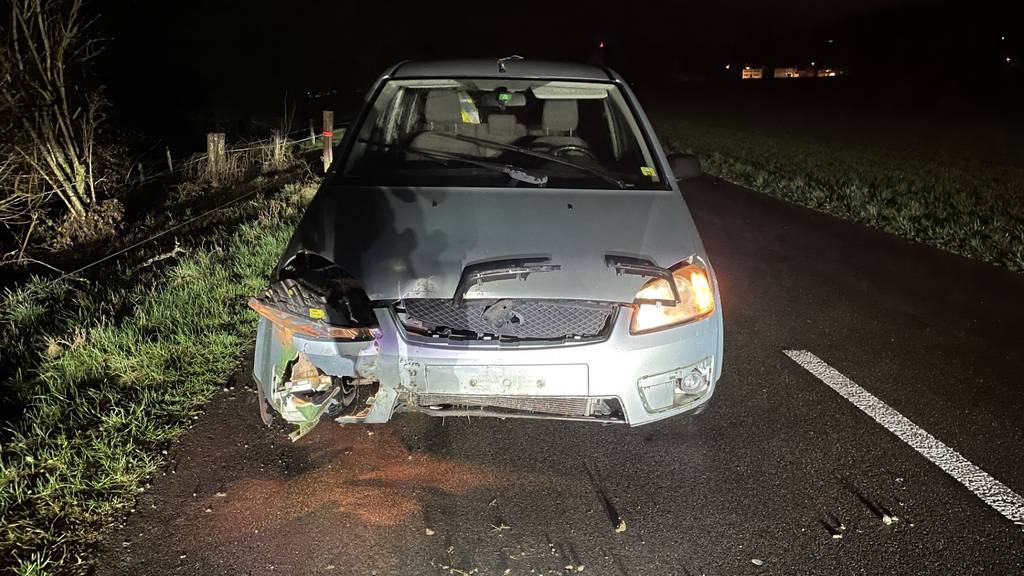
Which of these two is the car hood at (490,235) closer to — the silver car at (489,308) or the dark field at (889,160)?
the silver car at (489,308)

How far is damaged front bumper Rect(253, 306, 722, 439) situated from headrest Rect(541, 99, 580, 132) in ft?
6.37

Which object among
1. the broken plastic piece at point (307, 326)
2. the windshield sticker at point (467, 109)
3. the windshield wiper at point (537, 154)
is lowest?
the broken plastic piece at point (307, 326)

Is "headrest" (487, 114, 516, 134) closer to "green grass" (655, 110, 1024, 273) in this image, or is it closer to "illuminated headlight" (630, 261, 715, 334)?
"illuminated headlight" (630, 261, 715, 334)

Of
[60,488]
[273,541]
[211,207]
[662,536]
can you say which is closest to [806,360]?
[662,536]

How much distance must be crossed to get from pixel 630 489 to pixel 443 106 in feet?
8.42

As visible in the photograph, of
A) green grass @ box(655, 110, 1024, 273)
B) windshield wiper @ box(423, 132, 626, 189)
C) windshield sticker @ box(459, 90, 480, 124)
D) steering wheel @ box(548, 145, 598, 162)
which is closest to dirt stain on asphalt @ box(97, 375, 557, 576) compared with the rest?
windshield wiper @ box(423, 132, 626, 189)

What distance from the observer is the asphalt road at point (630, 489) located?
2398mm

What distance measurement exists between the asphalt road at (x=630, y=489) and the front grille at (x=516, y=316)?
64 centimetres

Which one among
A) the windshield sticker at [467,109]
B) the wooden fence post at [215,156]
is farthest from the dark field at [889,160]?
the wooden fence post at [215,156]

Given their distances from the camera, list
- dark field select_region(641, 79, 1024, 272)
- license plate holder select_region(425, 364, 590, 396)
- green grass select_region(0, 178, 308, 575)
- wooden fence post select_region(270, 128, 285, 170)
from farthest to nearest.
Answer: wooden fence post select_region(270, 128, 285, 170)
dark field select_region(641, 79, 1024, 272)
license plate holder select_region(425, 364, 590, 396)
green grass select_region(0, 178, 308, 575)

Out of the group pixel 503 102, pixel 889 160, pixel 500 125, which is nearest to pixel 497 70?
pixel 503 102

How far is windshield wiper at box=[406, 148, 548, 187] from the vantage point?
3602 millimetres

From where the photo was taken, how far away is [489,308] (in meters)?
2.75

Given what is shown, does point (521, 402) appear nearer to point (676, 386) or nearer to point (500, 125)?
point (676, 386)
